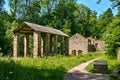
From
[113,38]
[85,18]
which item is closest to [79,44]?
[85,18]

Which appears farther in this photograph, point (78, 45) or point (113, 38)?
point (78, 45)

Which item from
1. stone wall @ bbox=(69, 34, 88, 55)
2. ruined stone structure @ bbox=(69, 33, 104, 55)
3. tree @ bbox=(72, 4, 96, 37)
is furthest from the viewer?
tree @ bbox=(72, 4, 96, 37)

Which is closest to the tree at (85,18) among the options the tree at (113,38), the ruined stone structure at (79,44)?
the ruined stone structure at (79,44)

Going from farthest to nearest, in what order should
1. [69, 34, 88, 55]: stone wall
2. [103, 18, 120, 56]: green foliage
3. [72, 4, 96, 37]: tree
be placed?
[72, 4, 96, 37]: tree < [69, 34, 88, 55]: stone wall < [103, 18, 120, 56]: green foliage

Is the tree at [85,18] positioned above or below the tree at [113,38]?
above

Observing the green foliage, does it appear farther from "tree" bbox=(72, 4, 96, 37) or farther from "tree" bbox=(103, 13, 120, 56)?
"tree" bbox=(72, 4, 96, 37)

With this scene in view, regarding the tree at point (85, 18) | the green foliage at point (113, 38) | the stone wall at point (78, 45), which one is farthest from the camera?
the tree at point (85, 18)

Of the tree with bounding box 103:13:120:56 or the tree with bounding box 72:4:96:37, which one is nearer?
the tree with bounding box 103:13:120:56

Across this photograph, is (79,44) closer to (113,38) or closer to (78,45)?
(78,45)

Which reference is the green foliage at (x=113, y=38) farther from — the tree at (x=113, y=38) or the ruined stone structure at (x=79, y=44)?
the ruined stone structure at (x=79, y=44)

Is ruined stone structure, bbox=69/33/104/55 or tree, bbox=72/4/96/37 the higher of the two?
tree, bbox=72/4/96/37

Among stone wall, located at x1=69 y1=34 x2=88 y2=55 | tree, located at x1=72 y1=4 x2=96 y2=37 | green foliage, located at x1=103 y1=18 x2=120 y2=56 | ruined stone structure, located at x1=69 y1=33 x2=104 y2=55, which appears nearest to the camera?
green foliage, located at x1=103 y1=18 x2=120 y2=56

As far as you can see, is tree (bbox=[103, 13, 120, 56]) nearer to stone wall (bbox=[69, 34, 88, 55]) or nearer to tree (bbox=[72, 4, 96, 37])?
stone wall (bbox=[69, 34, 88, 55])

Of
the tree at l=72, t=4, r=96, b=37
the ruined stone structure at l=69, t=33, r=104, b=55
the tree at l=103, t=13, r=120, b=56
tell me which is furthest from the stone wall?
the tree at l=103, t=13, r=120, b=56
